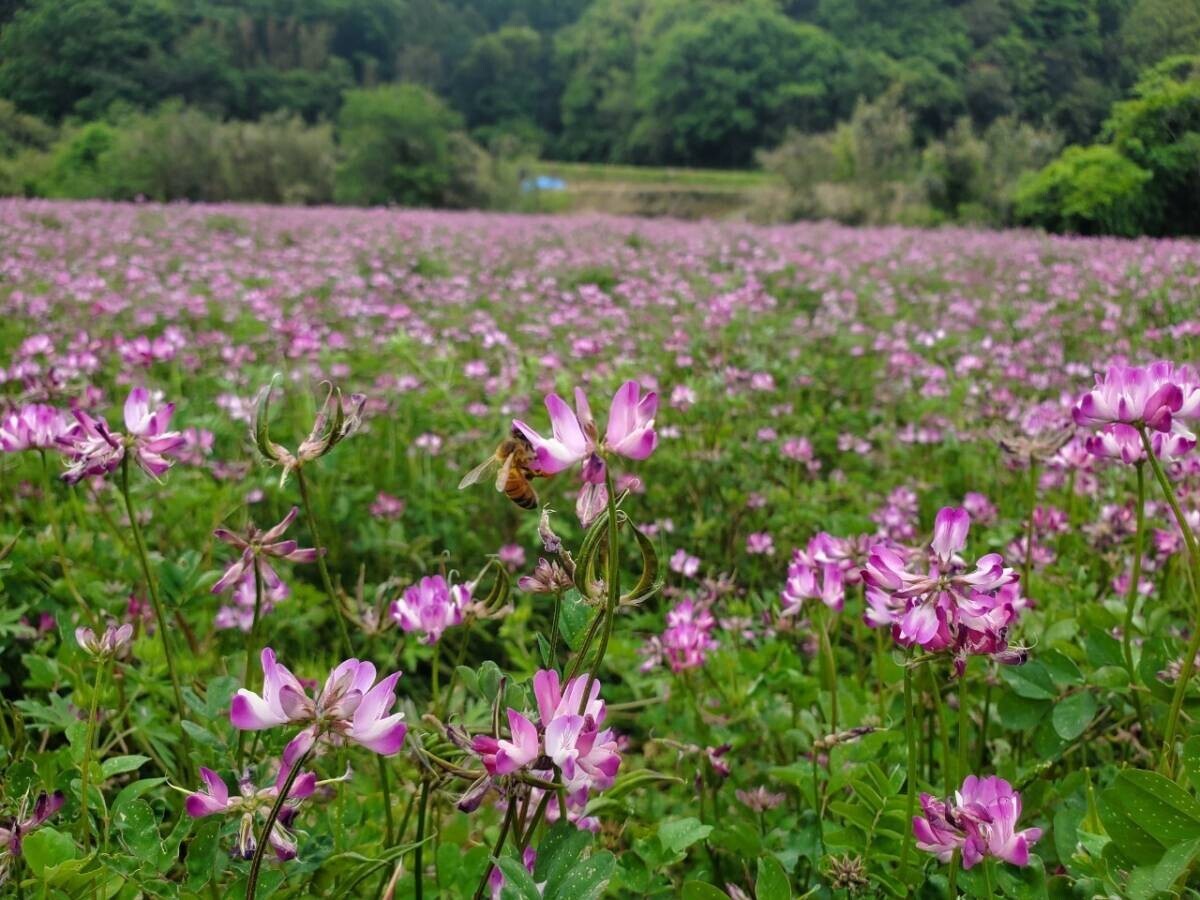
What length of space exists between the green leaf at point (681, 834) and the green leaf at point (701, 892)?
163 millimetres

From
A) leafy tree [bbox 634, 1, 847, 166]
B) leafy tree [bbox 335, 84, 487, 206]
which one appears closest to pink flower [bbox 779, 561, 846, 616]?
leafy tree [bbox 634, 1, 847, 166]

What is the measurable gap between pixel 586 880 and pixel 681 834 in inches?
14.3

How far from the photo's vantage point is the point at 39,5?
204 inches

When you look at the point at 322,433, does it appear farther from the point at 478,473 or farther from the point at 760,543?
the point at 760,543

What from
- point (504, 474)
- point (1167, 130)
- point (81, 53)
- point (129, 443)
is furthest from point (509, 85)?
point (504, 474)

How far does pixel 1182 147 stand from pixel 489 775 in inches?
232

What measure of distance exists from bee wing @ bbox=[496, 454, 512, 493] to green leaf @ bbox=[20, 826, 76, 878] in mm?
585

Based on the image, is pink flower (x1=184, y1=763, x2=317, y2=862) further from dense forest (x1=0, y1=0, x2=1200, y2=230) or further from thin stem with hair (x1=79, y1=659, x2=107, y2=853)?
dense forest (x1=0, y1=0, x2=1200, y2=230)

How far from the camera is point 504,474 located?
2.47 ft

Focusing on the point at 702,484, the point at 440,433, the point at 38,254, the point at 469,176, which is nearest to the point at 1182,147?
the point at 702,484

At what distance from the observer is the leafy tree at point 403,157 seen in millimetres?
22109

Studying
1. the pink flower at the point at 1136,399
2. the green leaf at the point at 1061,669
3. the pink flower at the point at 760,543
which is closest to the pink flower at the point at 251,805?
the pink flower at the point at 1136,399

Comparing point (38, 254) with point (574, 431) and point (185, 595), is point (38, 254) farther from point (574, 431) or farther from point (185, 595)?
point (574, 431)

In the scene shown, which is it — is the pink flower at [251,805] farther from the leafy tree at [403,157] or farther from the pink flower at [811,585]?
the leafy tree at [403,157]
